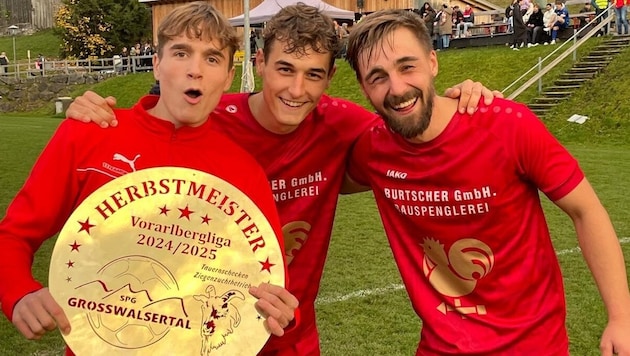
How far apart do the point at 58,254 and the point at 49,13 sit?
226 ft

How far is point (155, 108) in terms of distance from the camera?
248cm

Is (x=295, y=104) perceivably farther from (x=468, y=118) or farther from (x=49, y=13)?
(x=49, y=13)

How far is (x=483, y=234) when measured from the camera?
2.55 m

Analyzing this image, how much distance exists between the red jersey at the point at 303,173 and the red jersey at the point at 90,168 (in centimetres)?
44

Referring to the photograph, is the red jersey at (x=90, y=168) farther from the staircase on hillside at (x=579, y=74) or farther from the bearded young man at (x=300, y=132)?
the staircase on hillside at (x=579, y=74)

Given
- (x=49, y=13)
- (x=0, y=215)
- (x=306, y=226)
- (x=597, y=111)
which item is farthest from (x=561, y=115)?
(x=49, y=13)

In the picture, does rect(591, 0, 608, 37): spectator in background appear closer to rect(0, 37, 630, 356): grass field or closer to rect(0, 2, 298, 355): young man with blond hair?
rect(0, 37, 630, 356): grass field

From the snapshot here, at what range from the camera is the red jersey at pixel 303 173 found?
2.96m

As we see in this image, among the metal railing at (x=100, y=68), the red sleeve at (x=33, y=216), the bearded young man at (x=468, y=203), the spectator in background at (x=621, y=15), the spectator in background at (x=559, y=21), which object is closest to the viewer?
the red sleeve at (x=33, y=216)

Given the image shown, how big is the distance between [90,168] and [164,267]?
0.41 m

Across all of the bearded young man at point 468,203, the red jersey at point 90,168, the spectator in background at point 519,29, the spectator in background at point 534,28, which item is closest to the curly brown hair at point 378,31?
the bearded young man at point 468,203

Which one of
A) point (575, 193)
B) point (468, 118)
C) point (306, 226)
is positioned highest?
point (468, 118)

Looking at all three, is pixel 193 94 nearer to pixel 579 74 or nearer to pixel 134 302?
pixel 134 302

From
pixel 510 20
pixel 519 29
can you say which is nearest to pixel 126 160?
pixel 519 29
